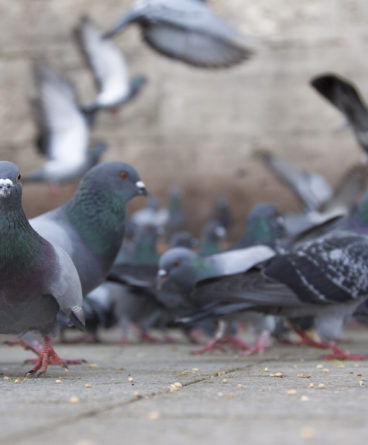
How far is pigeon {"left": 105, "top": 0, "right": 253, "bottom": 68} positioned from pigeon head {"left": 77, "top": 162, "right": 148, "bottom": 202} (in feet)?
6.21

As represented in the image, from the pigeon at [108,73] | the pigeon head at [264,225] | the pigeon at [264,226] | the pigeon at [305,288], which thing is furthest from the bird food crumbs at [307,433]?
the pigeon at [108,73]

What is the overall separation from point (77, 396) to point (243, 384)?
30.8 inches

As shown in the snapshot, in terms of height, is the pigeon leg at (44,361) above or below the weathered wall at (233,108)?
below

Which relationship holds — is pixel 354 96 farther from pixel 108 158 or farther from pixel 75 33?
pixel 108 158

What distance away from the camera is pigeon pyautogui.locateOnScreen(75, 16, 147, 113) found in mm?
11633

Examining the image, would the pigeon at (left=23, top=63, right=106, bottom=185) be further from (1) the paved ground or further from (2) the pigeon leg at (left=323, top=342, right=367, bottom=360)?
(1) the paved ground

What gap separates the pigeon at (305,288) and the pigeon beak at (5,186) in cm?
193

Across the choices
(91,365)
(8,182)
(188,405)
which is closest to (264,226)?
(91,365)

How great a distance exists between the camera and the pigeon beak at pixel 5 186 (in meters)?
3.60

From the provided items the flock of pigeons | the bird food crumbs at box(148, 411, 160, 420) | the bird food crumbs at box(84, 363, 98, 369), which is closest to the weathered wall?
the flock of pigeons

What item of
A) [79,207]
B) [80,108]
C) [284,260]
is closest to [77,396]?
[79,207]

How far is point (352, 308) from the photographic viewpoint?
18.0ft

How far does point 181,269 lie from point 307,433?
415cm

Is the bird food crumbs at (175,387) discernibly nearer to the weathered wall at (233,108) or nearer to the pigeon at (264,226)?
the pigeon at (264,226)
